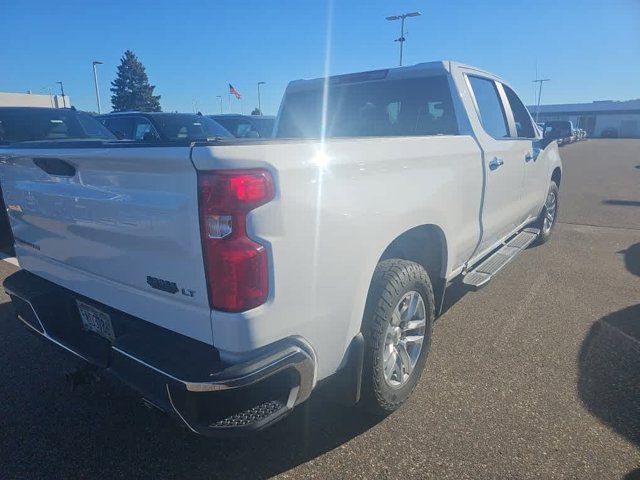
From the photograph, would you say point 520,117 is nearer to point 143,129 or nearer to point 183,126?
point 183,126

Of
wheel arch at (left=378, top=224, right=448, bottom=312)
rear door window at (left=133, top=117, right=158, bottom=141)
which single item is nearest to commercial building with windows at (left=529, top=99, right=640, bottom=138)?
rear door window at (left=133, top=117, right=158, bottom=141)

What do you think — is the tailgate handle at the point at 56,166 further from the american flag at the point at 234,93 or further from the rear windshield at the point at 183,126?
the american flag at the point at 234,93

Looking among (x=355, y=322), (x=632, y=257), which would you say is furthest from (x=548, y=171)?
(x=355, y=322)

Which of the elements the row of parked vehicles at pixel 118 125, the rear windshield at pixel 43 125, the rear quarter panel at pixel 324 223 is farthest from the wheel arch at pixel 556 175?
the rear windshield at pixel 43 125

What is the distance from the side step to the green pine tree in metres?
71.9

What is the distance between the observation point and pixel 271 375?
1635 mm

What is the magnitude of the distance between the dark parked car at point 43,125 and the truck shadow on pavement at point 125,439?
5077mm

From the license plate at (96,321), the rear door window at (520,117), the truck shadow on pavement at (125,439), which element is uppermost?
the rear door window at (520,117)

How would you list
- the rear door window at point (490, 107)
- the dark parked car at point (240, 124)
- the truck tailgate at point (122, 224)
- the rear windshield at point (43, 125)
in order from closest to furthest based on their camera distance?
the truck tailgate at point (122, 224), the rear door window at point (490, 107), the rear windshield at point (43, 125), the dark parked car at point (240, 124)

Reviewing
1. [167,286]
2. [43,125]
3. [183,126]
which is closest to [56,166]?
[167,286]

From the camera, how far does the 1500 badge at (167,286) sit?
1690 millimetres

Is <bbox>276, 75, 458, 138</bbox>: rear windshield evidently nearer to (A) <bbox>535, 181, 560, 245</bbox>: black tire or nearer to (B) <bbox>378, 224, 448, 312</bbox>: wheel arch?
(B) <bbox>378, 224, 448, 312</bbox>: wheel arch

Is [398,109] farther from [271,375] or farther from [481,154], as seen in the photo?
[271,375]

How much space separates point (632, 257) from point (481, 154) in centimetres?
374
